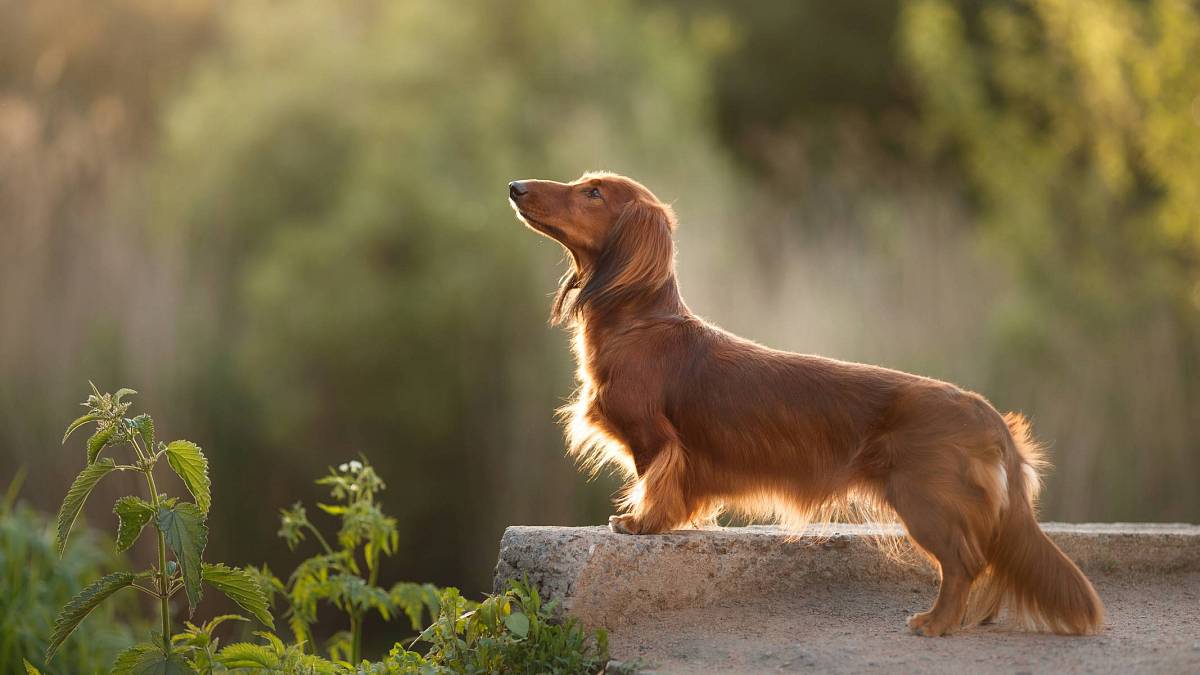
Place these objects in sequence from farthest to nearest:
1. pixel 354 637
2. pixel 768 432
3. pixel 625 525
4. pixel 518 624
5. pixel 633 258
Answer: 1. pixel 354 637
2. pixel 633 258
3. pixel 625 525
4. pixel 768 432
5. pixel 518 624

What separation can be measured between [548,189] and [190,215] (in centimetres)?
813

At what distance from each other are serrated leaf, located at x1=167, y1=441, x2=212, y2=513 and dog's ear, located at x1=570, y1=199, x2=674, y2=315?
1.51 m

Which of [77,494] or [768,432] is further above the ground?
[768,432]

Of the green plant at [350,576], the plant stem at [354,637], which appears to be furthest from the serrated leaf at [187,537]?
the plant stem at [354,637]

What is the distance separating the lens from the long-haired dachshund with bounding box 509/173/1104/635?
4191mm

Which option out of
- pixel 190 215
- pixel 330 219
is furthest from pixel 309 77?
pixel 190 215

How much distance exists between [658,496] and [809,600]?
0.74m

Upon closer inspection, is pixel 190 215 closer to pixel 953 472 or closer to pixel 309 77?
pixel 309 77

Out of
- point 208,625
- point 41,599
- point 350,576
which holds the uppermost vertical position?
point 350,576

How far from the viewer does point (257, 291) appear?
486 inches

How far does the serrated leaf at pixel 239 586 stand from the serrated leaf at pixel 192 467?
7.5 inches

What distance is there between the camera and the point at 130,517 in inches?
153

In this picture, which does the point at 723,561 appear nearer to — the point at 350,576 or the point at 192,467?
the point at 350,576

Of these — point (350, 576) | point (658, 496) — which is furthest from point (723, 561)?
point (350, 576)
